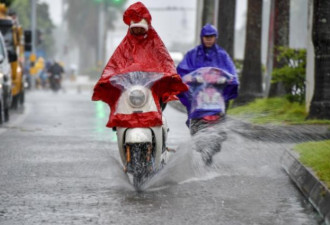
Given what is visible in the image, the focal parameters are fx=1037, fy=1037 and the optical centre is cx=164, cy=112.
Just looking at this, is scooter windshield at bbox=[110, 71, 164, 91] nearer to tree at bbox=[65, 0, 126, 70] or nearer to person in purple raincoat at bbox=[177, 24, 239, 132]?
Answer: person in purple raincoat at bbox=[177, 24, 239, 132]

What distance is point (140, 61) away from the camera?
10445 mm

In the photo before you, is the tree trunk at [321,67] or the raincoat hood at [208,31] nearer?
the raincoat hood at [208,31]

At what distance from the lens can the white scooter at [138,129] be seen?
1002 centimetres

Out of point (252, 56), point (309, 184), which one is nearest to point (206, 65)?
point (309, 184)

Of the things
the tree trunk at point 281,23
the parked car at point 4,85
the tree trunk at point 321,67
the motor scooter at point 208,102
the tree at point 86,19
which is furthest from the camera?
the tree at point 86,19

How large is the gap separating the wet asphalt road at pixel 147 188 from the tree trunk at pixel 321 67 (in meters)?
2.66

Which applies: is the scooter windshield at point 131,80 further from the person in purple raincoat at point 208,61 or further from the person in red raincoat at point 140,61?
the person in purple raincoat at point 208,61

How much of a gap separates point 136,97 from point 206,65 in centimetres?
296

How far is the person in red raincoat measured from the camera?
10273 mm

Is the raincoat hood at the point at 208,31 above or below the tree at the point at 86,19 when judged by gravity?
above

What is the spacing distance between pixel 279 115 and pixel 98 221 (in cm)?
1242

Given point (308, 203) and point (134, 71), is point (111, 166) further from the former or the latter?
point (308, 203)

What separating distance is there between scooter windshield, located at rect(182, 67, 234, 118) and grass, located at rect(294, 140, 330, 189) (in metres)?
1.16

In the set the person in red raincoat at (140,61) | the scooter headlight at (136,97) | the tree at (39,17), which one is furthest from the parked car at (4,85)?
the tree at (39,17)
